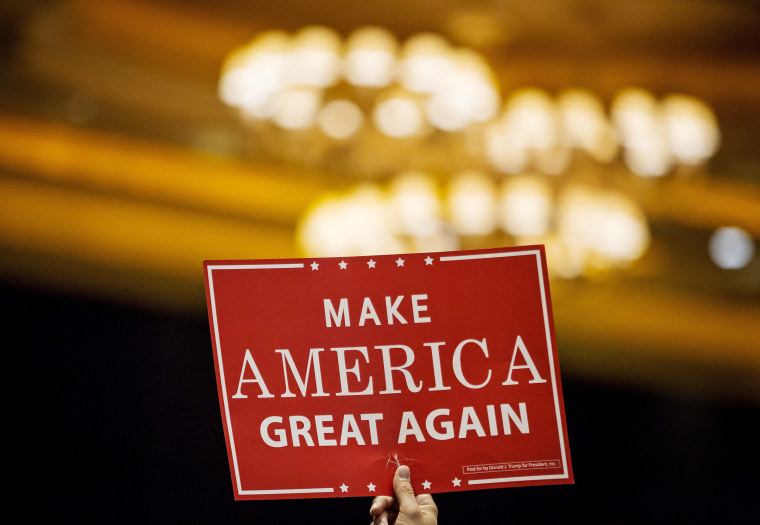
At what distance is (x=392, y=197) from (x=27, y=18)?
8.41 feet

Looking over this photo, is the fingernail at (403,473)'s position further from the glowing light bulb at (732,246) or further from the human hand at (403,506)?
the glowing light bulb at (732,246)

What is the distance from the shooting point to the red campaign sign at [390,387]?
1256 millimetres

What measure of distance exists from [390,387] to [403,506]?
158mm

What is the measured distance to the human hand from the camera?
→ 1.24 m

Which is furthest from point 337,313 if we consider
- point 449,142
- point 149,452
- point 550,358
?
point 449,142

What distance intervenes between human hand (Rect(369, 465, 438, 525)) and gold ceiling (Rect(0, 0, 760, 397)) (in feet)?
15.3

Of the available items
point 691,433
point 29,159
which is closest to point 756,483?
point 691,433

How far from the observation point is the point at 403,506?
1245 mm

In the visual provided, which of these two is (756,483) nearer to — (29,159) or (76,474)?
(76,474)

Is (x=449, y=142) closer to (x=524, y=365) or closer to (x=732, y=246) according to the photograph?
(x=732, y=246)

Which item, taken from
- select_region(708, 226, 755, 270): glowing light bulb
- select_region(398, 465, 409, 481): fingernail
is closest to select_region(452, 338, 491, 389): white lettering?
select_region(398, 465, 409, 481): fingernail

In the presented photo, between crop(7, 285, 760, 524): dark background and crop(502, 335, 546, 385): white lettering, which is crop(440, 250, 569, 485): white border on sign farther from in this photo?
crop(7, 285, 760, 524): dark background

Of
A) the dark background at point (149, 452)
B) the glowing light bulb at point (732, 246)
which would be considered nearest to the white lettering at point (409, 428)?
the dark background at point (149, 452)

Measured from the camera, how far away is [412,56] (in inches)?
199
